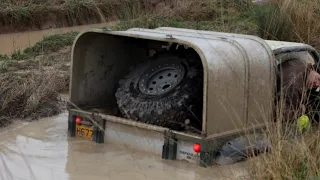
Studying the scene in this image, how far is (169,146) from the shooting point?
6023mm

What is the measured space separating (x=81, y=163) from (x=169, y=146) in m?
1.00

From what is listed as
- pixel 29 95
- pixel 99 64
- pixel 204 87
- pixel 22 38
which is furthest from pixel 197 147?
pixel 22 38

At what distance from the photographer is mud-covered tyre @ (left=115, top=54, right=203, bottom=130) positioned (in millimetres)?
6238

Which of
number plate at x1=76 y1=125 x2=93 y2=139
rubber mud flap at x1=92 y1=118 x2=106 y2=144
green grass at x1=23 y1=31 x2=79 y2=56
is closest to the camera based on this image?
rubber mud flap at x1=92 y1=118 x2=106 y2=144

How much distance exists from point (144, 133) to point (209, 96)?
96 cm

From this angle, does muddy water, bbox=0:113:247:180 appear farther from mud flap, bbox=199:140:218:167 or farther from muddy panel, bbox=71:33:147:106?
muddy panel, bbox=71:33:147:106

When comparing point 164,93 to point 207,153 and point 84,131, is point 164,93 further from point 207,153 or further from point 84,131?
point 84,131


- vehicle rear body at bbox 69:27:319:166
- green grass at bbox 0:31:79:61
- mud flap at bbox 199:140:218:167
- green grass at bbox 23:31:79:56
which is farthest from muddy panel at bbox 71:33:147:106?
green grass at bbox 23:31:79:56

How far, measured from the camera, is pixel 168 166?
6.06m

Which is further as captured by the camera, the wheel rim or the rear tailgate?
the wheel rim

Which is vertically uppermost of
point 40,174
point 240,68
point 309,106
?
point 240,68

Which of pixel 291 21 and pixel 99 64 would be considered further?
pixel 291 21

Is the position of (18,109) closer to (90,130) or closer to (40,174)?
(90,130)

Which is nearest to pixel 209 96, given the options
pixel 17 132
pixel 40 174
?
pixel 40 174
